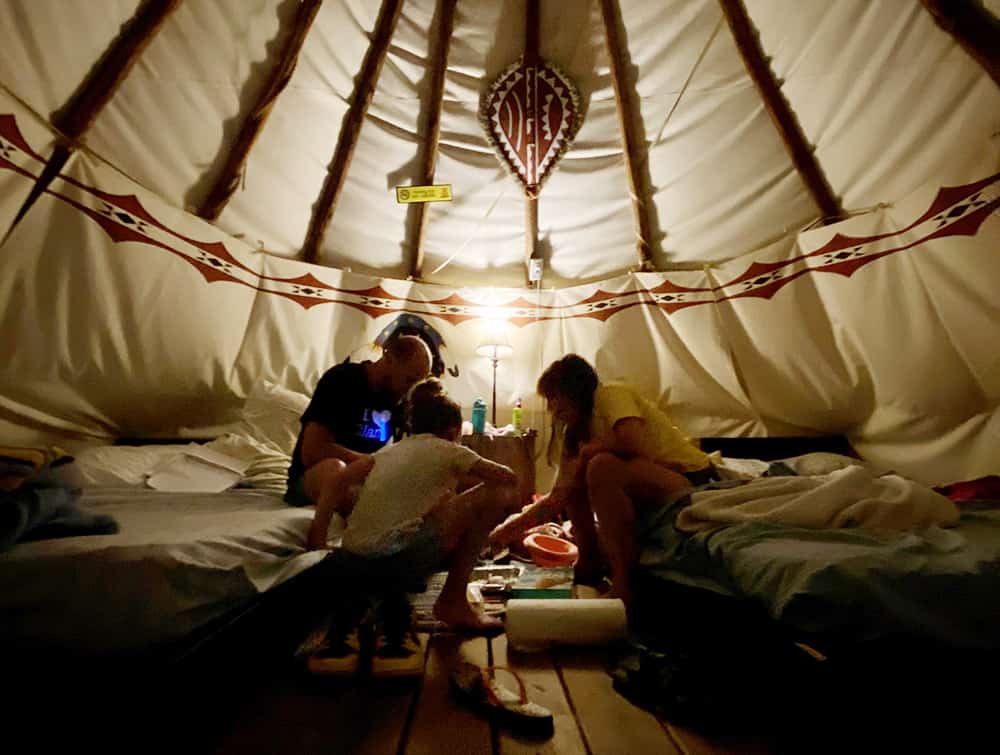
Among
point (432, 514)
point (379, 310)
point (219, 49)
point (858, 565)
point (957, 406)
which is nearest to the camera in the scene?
point (858, 565)

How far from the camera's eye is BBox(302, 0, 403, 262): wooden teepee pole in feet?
7.28

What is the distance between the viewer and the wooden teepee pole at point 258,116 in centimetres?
203

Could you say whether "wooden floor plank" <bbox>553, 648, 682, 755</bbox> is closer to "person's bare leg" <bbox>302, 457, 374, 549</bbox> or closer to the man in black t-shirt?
"person's bare leg" <bbox>302, 457, 374, 549</bbox>

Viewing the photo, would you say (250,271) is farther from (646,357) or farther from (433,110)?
(646,357)

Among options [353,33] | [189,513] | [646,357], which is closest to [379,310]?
[353,33]

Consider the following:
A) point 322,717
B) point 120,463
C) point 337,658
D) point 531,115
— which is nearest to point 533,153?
point 531,115

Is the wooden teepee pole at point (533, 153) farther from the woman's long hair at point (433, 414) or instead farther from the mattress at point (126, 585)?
the mattress at point (126, 585)

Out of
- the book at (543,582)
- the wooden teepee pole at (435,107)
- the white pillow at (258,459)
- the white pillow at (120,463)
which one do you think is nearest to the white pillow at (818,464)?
the book at (543,582)

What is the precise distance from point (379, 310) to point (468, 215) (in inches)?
31.6

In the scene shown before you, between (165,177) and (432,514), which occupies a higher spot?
(165,177)

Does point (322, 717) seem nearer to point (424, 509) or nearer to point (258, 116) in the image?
point (424, 509)

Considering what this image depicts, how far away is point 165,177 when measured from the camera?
2.15 m

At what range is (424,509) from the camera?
1.19 m

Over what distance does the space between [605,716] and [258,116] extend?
2.55m
